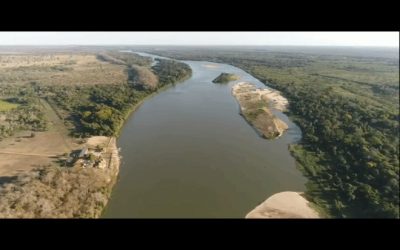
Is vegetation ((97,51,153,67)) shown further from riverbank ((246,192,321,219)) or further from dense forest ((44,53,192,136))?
riverbank ((246,192,321,219))

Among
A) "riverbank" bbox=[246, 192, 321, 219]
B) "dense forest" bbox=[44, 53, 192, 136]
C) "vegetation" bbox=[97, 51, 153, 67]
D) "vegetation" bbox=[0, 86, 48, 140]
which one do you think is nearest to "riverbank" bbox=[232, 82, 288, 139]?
"riverbank" bbox=[246, 192, 321, 219]

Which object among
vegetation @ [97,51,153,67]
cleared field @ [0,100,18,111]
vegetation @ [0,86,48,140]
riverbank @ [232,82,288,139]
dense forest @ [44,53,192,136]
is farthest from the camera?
vegetation @ [97,51,153,67]

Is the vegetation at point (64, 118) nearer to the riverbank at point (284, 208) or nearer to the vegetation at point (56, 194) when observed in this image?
the vegetation at point (56, 194)

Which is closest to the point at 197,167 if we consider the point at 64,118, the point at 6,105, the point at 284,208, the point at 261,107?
the point at 284,208

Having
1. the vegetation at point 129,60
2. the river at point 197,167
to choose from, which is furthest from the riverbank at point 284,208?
the vegetation at point 129,60

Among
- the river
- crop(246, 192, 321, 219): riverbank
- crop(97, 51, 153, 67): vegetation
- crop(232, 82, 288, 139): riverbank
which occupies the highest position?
crop(97, 51, 153, 67): vegetation

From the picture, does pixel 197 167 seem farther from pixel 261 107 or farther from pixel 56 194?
pixel 261 107
